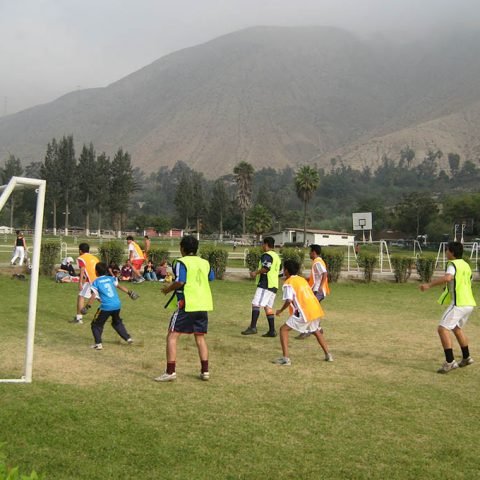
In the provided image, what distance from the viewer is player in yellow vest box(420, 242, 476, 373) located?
8711 mm

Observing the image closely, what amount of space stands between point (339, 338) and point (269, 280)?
1.75 m

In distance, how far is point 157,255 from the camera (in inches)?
962

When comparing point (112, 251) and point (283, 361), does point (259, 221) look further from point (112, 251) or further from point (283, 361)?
point (283, 361)

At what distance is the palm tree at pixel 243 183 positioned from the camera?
11450 cm

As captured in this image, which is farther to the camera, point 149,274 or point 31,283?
point 149,274

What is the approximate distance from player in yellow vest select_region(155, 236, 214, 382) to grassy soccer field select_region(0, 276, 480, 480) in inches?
12.6

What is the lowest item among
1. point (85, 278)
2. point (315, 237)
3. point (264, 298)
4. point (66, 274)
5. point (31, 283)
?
point (66, 274)

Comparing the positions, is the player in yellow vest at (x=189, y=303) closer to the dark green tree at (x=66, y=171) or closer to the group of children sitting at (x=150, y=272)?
the group of children sitting at (x=150, y=272)

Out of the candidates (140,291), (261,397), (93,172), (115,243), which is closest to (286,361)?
(261,397)

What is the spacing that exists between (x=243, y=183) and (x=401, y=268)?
302 ft

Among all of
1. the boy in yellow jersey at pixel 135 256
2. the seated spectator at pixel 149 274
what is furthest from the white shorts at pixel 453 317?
the seated spectator at pixel 149 274

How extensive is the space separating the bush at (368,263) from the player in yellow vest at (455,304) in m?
16.2

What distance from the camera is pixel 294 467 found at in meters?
4.98

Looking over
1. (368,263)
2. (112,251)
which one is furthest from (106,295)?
(368,263)
